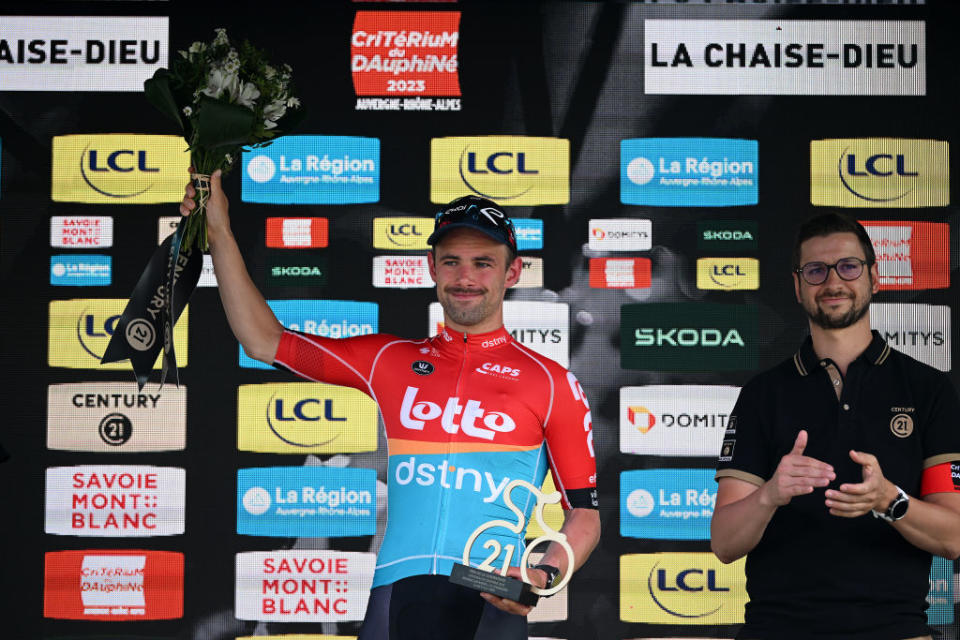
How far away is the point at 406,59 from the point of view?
3.19 meters

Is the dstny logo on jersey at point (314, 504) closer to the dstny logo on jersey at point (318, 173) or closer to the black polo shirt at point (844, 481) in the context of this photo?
the dstny logo on jersey at point (318, 173)

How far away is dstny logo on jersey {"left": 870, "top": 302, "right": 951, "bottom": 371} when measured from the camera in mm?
3121

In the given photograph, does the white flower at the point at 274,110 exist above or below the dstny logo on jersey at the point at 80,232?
above

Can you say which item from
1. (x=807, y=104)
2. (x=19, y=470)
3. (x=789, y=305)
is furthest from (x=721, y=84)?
(x=19, y=470)

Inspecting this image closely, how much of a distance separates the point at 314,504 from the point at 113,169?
1.26m

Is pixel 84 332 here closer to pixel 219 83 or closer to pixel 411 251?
pixel 411 251

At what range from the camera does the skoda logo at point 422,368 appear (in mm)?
2143

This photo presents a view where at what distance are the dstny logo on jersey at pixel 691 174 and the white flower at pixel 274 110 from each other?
1.31 metres

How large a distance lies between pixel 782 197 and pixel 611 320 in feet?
2.23

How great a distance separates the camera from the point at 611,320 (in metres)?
3.14

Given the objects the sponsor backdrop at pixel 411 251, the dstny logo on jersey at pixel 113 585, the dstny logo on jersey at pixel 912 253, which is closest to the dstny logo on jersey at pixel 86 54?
the sponsor backdrop at pixel 411 251

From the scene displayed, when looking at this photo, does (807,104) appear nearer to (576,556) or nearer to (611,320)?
(611,320)

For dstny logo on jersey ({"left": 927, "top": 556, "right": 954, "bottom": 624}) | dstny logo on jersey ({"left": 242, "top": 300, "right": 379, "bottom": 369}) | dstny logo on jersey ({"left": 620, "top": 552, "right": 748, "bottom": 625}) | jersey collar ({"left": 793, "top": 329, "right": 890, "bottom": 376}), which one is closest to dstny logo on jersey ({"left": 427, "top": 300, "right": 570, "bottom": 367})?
dstny logo on jersey ({"left": 242, "top": 300, "right": 379, "bottom": 369})

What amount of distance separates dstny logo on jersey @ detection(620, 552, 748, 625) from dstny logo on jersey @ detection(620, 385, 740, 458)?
13.1 inches
